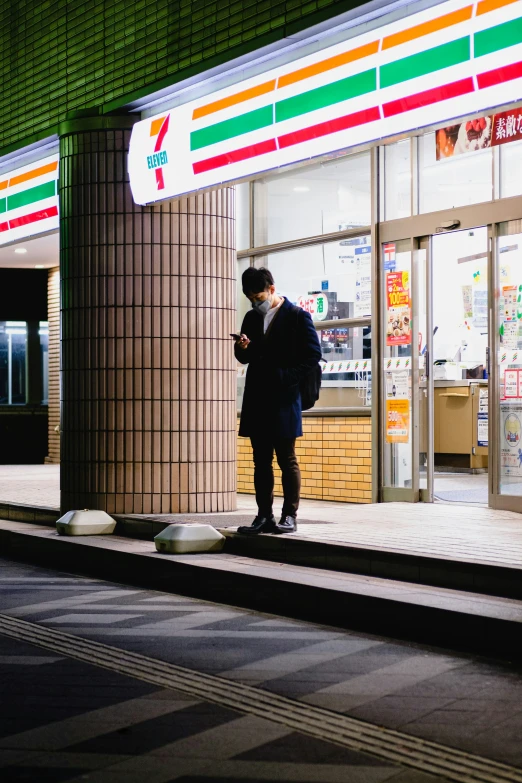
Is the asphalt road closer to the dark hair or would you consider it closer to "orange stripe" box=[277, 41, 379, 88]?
the dark hair

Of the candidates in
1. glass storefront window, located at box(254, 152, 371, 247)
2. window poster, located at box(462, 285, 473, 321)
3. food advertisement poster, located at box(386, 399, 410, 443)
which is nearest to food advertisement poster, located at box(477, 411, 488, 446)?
window poster, located at box(462, 285, 473, 321)

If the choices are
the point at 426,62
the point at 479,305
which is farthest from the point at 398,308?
the point at 479,305

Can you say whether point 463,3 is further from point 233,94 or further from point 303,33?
point 233,94

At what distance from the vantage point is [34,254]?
18.3 meters

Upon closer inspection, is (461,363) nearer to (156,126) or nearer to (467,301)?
(467,301)

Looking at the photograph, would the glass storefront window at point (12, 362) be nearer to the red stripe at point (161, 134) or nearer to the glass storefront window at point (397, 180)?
the glass storefront window at point (397, 180)

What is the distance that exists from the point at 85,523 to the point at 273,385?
229 centimetres

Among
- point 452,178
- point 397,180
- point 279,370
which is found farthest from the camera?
point 397,180

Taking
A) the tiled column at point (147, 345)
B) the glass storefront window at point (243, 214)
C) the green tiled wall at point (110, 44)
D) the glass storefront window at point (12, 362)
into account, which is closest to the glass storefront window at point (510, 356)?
the tiled column at point (147, 345)

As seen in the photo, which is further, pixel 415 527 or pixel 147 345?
pixel 147 345

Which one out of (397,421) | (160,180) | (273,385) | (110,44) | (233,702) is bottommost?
(233,702)

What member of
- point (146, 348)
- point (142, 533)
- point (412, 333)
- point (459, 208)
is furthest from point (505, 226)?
point (142, 533)

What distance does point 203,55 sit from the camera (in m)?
8.84

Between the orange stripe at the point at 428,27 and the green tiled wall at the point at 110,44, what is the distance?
409mm
